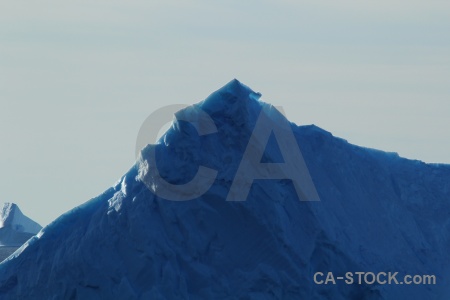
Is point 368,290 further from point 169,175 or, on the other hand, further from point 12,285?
point 12,285

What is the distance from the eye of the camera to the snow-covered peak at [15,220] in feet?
114

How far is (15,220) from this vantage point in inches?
1391

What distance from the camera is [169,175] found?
16062 mm

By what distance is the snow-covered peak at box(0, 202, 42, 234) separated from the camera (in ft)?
114

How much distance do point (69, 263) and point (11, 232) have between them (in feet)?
60.4

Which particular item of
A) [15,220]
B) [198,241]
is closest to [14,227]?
[15,220]

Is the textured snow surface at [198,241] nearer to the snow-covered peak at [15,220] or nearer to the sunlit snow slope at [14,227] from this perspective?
the sunlit snow slope at [14,227]

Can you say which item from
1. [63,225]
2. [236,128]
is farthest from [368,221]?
[63,225]

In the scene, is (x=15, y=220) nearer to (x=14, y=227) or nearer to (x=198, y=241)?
(x=14, y=227)

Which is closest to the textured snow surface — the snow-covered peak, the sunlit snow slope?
the sunlit snow slope

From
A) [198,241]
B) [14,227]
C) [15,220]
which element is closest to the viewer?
[198,241]

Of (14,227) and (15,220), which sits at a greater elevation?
(15,220)

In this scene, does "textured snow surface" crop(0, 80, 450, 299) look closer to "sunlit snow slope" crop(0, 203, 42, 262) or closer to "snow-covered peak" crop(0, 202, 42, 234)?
"sunlit snow slope" crop(0, 203, 42, 262)

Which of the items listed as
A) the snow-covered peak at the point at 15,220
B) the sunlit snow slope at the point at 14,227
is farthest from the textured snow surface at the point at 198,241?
the snow-covered peak at the point at 15,220
